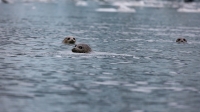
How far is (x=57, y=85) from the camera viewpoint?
79.6 ft

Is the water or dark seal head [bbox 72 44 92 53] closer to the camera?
the water

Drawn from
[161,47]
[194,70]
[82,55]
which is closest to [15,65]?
[82,55]

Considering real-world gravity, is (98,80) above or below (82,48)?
below

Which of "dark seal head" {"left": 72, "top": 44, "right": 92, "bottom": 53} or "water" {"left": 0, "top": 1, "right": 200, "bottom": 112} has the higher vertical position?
"dark seal head" {"left": 72, "top": 44, "right": 92, "bottom": 53}

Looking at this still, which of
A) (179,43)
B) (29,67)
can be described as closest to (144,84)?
(29,67)

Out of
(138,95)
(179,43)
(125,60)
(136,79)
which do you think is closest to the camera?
(138,95)

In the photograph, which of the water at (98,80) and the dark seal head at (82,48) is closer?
the water at (98,80)

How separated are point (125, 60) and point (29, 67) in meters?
7.41

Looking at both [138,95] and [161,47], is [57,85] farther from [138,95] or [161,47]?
[161,47]

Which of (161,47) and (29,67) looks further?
(161,47)

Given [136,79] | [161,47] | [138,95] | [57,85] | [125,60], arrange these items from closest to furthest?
[138,95] < [57,85] < [136,79] < [125,60] < [161,47]

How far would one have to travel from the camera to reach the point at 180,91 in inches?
935

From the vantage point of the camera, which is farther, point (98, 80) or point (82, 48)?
point (82, 48)

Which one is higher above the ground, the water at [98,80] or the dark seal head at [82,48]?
the dark seal head at [82,48]
